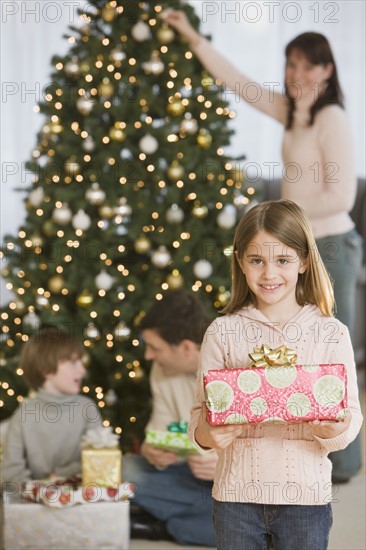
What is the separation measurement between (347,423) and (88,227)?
2105 mm

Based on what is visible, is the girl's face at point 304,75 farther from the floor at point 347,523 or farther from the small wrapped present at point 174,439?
the floor at point 347,523

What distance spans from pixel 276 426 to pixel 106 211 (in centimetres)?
200

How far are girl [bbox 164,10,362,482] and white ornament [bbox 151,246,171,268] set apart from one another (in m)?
0.52

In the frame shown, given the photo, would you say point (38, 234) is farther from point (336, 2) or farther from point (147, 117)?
point (336, 2)

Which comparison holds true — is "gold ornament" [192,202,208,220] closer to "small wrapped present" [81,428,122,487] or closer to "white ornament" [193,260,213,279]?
"white ornament" [193,260,213,279]

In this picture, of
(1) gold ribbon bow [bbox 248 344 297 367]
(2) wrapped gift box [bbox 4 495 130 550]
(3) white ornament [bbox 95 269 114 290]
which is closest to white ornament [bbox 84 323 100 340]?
(3) white ornament [bbox 95 269 114 290]

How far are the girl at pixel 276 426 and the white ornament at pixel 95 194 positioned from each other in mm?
1856

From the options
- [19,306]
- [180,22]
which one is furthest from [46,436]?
[180,22]

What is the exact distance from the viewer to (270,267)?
67.3 inches

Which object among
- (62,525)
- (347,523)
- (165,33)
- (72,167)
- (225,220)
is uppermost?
(165,33)

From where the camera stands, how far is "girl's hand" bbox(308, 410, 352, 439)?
164cm

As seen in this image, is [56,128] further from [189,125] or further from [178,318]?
[178,318]

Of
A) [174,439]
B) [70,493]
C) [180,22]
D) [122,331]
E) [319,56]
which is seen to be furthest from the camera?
[122,331]

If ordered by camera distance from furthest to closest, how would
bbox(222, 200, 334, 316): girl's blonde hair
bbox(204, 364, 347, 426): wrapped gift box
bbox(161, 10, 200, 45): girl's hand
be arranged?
bbox(161, 10, 200, 45): girl's hand
bbox(222, 200, 334, 316): girl's blonde hair
bbox(204, 364, 347, 426): wrapped gift box
